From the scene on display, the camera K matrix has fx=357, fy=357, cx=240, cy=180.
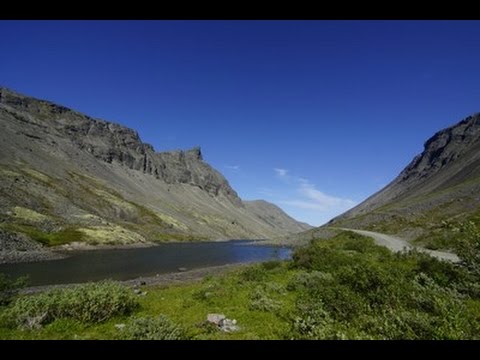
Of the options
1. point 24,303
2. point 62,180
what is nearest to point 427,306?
point 24,303

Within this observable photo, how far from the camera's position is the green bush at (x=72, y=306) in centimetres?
1482

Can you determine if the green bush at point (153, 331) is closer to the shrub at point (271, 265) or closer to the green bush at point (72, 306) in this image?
the green bush at point (72, 306)

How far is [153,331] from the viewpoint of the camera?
1298 cm

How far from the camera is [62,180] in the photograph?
15362 centimetres

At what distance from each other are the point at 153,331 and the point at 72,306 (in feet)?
16.6

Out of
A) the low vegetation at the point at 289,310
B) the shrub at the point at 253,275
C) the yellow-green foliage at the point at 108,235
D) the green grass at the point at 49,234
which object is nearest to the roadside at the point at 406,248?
the low vegetation at the point at 289,310

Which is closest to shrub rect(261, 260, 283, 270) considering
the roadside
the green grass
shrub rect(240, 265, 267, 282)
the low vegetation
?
shrub rect(240, 265, 267, 282)

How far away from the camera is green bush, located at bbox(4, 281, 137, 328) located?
1482 centimetres

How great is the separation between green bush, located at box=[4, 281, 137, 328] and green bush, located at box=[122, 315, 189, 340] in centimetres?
329

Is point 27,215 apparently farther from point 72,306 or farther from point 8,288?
point 72,306

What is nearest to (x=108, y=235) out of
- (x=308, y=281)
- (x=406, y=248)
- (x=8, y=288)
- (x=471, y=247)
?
(x=406, y=248)

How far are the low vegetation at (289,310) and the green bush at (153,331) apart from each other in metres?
0.04
